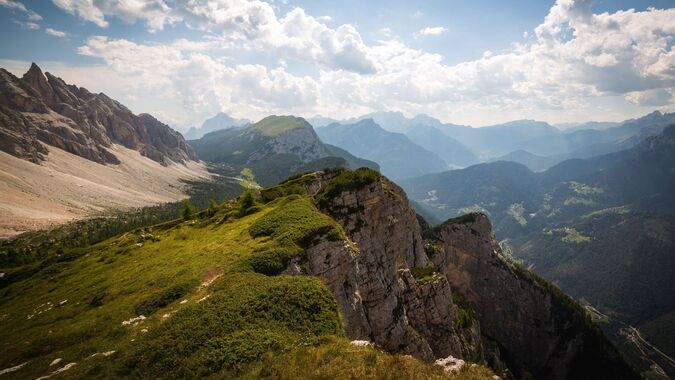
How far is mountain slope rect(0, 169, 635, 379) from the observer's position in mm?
22547

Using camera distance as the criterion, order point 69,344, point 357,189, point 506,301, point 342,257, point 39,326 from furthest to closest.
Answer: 1. point 506,301
2. point 357,189
3. point 342,257
4. point 39,326
5. point 69,344

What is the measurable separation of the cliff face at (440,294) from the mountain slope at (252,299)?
341mm

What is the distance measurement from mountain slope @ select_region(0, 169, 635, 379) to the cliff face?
34cm

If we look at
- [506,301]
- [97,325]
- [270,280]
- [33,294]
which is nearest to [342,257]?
[270,280]

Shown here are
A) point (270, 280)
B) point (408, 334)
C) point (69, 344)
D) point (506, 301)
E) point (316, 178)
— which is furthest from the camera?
point (506, 301)

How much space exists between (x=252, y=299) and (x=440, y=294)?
166ft

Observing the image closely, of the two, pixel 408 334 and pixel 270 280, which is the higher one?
pixel 270 280

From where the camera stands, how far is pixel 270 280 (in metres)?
31.6

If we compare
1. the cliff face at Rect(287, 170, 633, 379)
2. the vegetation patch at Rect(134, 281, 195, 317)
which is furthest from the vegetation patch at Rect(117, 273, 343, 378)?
the cliff face at Rect(287, 170, 633, 379)

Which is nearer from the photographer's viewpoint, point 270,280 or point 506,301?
point 270,280

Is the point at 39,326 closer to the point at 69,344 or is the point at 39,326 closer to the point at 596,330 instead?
the point at 69,344

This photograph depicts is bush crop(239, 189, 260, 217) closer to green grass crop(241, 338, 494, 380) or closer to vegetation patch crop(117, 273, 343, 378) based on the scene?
vegetation patch crop(117, 273, 343, 378)

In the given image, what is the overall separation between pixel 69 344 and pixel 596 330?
16840 cm

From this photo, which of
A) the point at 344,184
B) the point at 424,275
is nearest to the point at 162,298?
the point at 344,184
